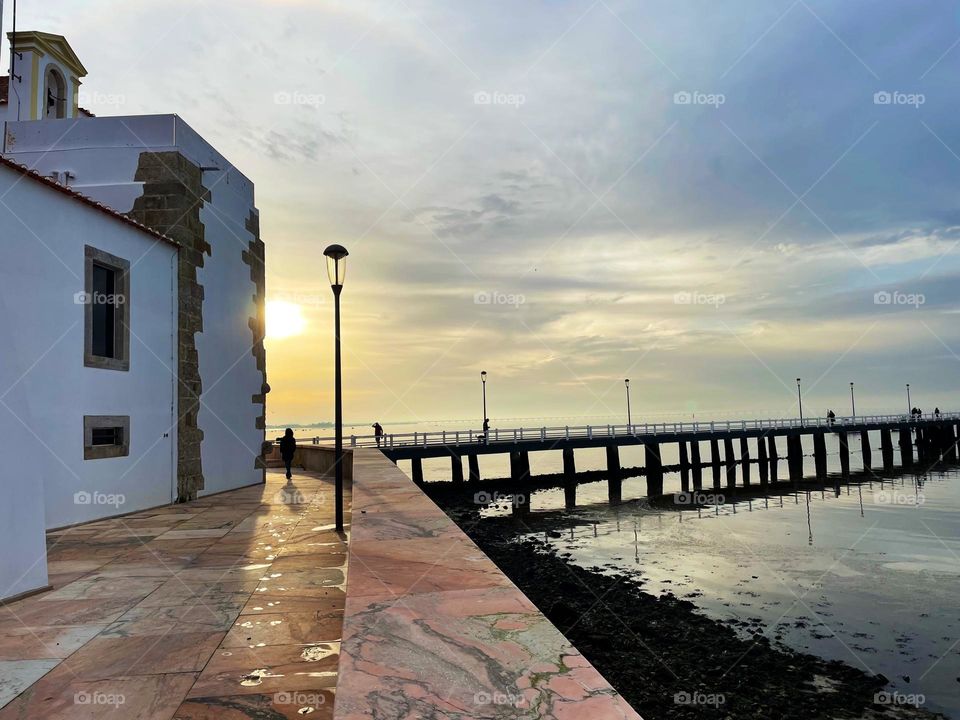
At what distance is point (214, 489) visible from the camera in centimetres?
1424

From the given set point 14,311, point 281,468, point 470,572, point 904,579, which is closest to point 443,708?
point 470,572

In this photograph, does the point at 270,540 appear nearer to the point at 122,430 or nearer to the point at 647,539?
the point at 122,430

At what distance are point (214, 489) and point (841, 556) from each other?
18.3 m

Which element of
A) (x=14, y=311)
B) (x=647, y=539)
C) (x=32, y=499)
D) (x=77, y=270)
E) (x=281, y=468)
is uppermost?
(x=77, y=270)

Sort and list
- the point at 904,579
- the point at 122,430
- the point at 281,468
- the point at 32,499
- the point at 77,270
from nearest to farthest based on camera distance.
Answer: the point at 32,499 → the point at 77,270 → the point at 122,430 → the point at 904,579 → the point at 281,468

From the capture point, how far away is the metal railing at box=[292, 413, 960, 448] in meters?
31.5

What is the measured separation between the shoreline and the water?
600 millimetres

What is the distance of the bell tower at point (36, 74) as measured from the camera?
17.2 m

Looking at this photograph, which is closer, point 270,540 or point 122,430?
point 270,540

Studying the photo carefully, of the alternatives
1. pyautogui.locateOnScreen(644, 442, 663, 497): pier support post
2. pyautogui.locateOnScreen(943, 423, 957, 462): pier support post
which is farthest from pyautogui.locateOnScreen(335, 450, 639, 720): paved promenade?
pyautogui.locateOnScreen(943, 423, 957, 462): pier support post

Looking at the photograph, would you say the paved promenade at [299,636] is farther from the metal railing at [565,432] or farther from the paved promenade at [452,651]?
the metal railing at [565,432]

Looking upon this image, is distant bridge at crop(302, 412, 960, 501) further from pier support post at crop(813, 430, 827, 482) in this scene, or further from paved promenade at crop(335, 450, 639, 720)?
paved promenade at crop(335, 450, 639, 720)

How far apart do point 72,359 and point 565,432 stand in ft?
101

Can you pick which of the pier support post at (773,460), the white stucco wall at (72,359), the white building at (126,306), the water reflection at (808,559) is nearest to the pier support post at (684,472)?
the water reflection at (808,559)
